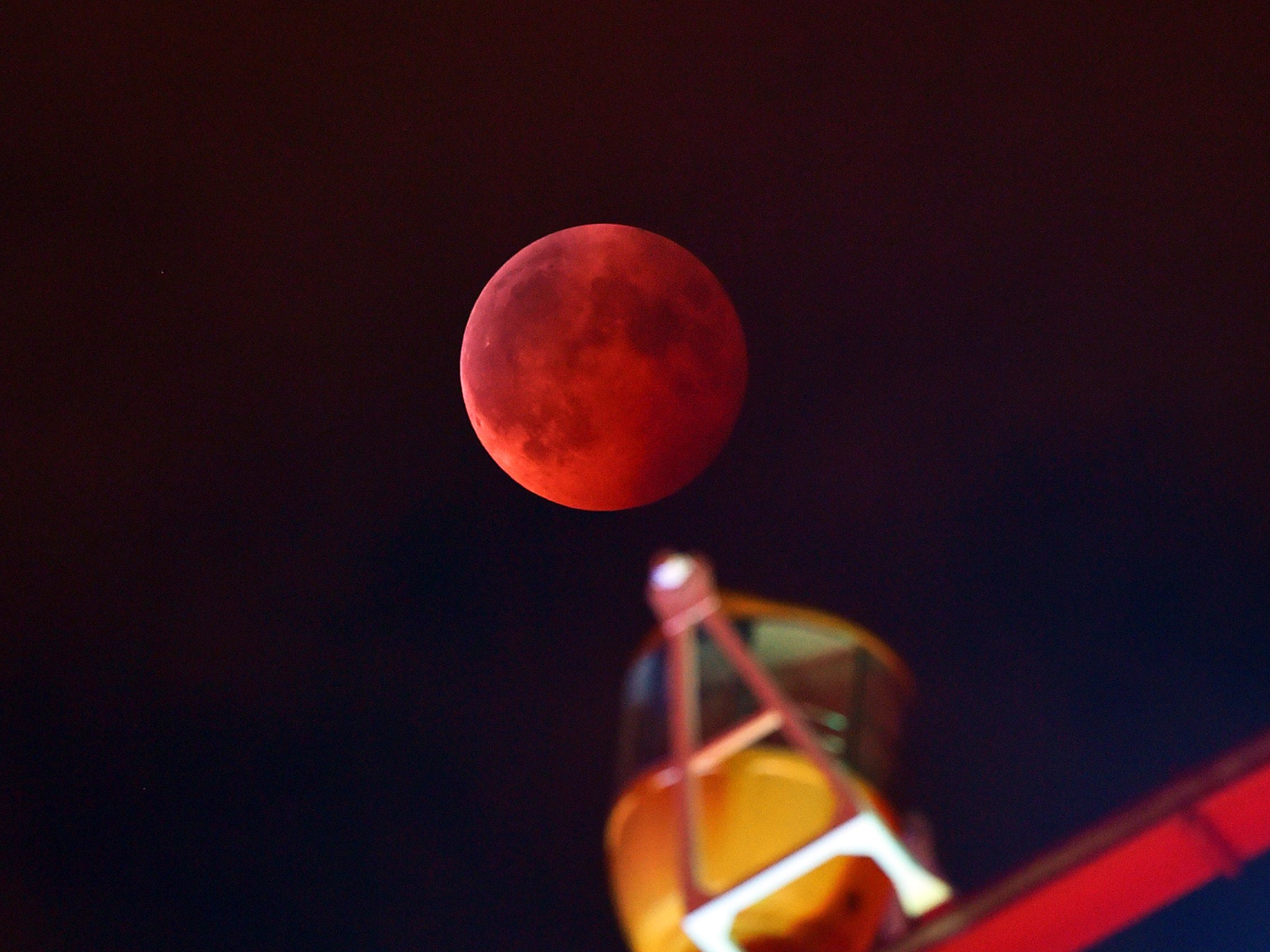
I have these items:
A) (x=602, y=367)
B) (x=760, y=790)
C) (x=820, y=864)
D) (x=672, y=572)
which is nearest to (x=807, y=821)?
(x=760, y=790)

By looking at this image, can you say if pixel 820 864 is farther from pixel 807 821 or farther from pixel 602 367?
pixel 602 367

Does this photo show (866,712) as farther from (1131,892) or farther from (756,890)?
(1131,892)

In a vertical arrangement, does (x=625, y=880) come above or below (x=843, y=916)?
above

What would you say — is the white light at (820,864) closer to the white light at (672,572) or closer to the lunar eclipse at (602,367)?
the white light at (672,572)

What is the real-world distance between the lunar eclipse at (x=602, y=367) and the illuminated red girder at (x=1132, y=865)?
4.98m

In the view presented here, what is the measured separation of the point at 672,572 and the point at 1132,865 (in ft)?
17.8

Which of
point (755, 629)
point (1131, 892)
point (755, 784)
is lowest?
point (1131, 892)

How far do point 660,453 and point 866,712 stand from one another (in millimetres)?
8039

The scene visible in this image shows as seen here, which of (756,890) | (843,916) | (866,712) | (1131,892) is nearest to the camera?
(1131,892)

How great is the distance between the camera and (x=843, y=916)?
1222cm

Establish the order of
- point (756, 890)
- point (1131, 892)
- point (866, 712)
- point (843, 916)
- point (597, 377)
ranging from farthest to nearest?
point (866, 712)
point (843, 916)
point (756, 890)
point (1131, 892)
point (597, 377)

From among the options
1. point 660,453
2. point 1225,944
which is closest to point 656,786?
point 1225,944

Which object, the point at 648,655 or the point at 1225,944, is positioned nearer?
the point at 1225,944

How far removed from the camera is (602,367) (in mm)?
6453
